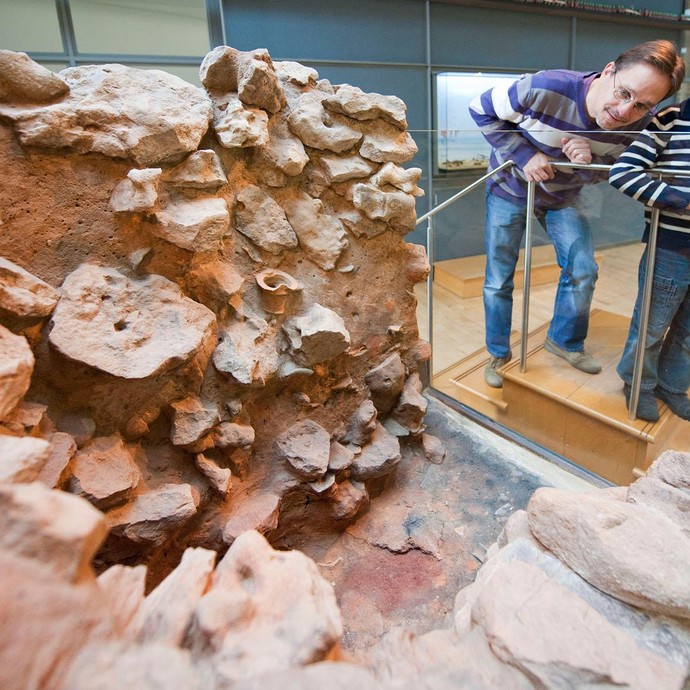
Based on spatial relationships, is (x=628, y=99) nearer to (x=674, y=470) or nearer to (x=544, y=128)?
(x=544, y=128)

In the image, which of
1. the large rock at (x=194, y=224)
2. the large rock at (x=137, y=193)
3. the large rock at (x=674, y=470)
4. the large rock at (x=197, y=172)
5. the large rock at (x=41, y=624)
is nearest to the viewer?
the large rock at (x=41, y=624)

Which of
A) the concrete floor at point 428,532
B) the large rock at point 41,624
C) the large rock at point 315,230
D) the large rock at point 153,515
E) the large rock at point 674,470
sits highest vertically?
the large rock at point 315,230

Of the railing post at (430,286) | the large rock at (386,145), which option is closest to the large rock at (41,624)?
the large rock at (386,145)

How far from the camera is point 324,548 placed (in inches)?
95.9

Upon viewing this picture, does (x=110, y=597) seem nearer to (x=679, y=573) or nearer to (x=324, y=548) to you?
(x=679, y=573)

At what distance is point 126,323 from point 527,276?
219cm

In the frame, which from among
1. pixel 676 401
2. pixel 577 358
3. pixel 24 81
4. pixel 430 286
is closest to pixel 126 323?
pixel 24 81

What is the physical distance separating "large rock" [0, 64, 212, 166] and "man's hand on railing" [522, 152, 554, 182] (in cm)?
160

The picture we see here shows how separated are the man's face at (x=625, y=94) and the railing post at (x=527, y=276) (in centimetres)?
47

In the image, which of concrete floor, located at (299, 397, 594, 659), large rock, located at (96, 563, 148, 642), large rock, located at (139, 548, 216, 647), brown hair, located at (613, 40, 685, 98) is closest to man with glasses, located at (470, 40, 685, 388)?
brown hair, located at (613, 40, 685, 98)

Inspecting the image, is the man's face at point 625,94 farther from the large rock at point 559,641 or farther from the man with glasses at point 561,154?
the large rock at point 559,641

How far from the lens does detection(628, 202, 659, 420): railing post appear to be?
2363mm

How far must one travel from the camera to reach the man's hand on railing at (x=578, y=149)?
8.10 feet

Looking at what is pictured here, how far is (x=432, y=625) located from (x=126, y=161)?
84.3 inches
